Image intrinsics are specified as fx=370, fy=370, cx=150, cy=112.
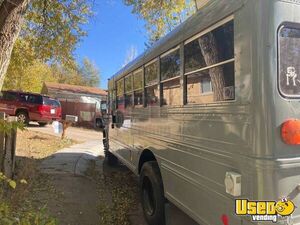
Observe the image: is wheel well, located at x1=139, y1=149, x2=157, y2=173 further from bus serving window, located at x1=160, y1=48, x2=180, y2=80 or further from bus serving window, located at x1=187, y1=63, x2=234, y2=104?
bus serving window, located at x1=187, y1=63, x2=234, y2=104

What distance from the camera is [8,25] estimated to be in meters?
5.82

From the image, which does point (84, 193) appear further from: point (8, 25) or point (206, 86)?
point (206, 86)

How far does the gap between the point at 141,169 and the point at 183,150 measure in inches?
72.8

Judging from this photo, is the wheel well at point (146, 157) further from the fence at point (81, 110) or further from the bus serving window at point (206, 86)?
the fence at point (81, 110)

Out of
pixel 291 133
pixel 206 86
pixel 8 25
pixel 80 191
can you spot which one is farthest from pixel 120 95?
pixel 291 133

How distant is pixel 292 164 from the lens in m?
2.68

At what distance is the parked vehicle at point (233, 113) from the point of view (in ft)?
8.76

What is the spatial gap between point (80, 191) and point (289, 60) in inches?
209

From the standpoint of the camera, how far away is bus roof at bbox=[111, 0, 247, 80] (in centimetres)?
313

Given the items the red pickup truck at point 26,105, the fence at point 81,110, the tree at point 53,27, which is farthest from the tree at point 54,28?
the fence at point 81,110

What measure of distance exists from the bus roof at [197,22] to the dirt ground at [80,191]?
236 centimetres

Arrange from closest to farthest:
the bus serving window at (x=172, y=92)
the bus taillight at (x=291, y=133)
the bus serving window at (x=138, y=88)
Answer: the bus taillight at (x=291, y=133)
the bus serving window at (x=172, y=92)
the bus serving window at (x=138, y=88)

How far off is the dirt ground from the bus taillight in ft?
7.68

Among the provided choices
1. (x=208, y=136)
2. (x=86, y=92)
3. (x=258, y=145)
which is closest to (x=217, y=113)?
(x=208, y=136)
